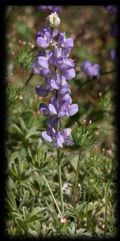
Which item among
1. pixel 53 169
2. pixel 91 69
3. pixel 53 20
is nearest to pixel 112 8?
pixel 91 69

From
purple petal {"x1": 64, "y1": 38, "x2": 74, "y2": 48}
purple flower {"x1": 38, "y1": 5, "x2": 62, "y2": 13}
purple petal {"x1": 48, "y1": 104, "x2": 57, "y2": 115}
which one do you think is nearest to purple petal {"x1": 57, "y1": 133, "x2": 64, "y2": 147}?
purple petal {"x1": 48, "y1": 104, "x2": 57, "y2": 115}

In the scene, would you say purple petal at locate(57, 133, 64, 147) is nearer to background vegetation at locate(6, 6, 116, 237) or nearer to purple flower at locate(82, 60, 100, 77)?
background vegetation at locate(6, 6, 116, 237)

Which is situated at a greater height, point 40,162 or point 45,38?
point 45,38

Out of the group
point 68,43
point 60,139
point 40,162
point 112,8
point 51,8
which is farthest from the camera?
point 112,8

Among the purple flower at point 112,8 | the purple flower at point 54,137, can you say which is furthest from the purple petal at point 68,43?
the purple flower at point 112,8

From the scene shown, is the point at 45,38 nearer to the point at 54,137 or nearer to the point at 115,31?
the point at 54,137

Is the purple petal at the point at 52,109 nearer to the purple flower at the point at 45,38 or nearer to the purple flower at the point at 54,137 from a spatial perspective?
the purple flower at the point at 54,137

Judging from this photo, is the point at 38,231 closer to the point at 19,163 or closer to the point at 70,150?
the point at 19,163

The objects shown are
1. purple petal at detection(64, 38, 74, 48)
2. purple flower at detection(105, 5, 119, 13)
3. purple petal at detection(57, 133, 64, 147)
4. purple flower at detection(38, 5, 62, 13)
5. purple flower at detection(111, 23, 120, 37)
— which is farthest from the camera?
purple flower at detection(111, 23, 120, 37)

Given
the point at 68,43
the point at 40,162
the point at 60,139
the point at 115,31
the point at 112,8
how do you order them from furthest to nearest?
the point at 115,31 < the point at 112,8 < the point at 40,162 < the point at 60,139 < the point at 68,43
